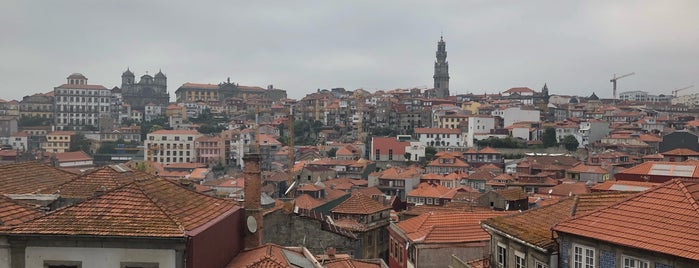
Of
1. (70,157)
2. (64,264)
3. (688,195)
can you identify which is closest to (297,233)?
(64,264)

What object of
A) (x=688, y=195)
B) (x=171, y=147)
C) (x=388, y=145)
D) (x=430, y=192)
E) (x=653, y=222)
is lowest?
(x=430, y=192)

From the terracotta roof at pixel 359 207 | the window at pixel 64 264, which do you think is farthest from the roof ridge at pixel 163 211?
the terracotta roof at pixel 359 207

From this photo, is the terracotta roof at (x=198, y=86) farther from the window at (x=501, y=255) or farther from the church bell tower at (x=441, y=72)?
the window at (x=501, y=255)

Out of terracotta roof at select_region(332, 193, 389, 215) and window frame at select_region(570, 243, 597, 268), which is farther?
terracotta roof at select_region(332, 193, 389, 215)

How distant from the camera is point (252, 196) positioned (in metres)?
16.7

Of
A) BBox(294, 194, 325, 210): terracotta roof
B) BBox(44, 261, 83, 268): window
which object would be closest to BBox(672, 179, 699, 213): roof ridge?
BBox(44, 261, 83, 268): window

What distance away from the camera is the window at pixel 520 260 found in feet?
52.9

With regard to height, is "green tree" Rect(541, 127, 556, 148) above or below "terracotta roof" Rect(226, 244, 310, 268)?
above

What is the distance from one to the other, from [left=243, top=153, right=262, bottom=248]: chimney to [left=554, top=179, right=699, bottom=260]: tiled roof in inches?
297

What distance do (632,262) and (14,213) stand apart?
12.8m

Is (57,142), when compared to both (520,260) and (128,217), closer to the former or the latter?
(128,217)

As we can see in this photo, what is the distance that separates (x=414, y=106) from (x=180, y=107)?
5694 centimetres

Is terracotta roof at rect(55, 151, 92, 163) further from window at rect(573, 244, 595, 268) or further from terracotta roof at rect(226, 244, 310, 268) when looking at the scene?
window at rect(573, 244, 595, 268)

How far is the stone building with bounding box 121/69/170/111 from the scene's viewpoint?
177 meters
